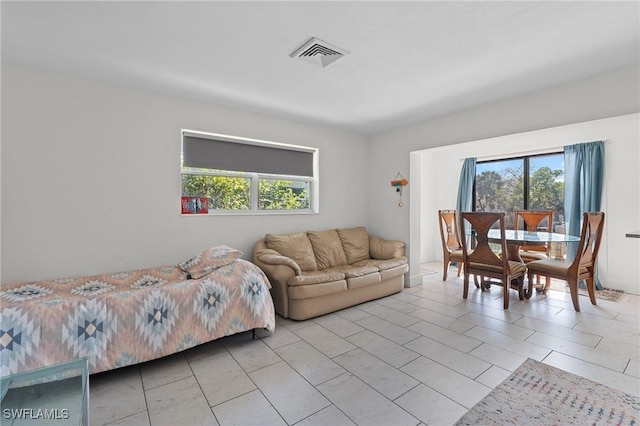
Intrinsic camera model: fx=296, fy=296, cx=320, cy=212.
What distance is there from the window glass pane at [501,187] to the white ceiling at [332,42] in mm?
2869

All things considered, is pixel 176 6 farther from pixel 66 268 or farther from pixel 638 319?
pixel 638 319

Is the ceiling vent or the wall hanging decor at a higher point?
the ceiling vent

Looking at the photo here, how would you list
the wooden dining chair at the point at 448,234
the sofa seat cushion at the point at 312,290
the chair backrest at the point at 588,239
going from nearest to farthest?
the sofa seat cushion at the point at 312,290, the chair backrest at the point at 588,239, the wooden dining chair at the point at 448,234

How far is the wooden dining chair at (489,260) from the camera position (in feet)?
11.5

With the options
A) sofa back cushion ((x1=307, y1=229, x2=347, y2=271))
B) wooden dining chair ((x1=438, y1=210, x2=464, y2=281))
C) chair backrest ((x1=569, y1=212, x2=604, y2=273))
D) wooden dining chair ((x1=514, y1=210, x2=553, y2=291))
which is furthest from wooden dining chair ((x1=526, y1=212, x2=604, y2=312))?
sofa back cushion ((x1=307, y1=229, x2=347, y2=271))

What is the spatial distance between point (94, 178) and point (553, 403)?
4085 mm

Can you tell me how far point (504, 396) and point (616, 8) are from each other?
8.34 ft

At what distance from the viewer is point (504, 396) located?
1930 mm

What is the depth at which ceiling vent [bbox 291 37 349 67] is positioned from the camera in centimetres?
221

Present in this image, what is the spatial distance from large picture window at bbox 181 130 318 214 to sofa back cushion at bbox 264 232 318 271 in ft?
1.41

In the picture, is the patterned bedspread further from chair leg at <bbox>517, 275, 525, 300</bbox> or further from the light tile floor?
chair leg at <bbox>517, 275, 525, 300</bbox>

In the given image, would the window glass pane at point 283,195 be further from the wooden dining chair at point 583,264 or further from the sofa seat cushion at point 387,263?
the wooden dining chair at point 583,264

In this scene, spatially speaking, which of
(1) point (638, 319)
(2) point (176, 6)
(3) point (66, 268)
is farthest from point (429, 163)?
(3) point (66, 268)

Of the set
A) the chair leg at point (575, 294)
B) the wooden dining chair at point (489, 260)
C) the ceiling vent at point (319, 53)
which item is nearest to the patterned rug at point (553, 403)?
the wooden dining chair at point (489, 260)
